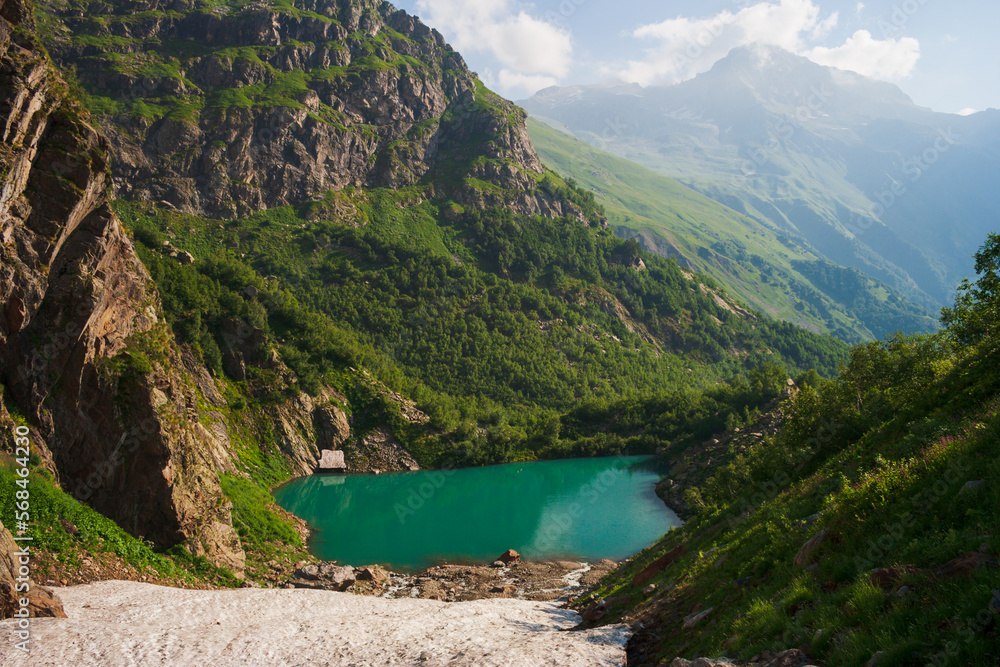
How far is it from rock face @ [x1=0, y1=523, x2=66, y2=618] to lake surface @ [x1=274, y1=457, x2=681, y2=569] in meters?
28.7

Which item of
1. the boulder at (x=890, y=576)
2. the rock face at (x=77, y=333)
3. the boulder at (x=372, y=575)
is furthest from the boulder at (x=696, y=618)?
the rock face at (x=77, y=333)

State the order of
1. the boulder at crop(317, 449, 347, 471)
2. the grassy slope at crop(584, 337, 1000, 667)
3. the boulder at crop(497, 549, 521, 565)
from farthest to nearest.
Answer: the boulder at crop(317, 449, 347, 471) < the boulder at crop(497, 549, 521, 565) < the grassy slope at crop(584, 337, 1000, 667)

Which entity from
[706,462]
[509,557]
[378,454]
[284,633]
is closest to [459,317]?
[378,454]

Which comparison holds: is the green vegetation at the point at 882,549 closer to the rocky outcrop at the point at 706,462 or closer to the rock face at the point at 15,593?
the rock face at the point at 15,593

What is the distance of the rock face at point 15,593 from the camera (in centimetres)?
1670

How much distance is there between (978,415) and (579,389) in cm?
11570

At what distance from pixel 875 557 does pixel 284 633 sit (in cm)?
2009

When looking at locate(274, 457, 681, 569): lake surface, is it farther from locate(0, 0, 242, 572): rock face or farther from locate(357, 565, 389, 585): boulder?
locate(0, 0, 242, 572): rock face

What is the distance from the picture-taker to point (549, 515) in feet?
207

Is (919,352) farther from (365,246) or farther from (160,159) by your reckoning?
(160,159)

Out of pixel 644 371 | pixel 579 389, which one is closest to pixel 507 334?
pixel 579 389

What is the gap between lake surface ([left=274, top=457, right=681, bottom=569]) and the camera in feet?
161

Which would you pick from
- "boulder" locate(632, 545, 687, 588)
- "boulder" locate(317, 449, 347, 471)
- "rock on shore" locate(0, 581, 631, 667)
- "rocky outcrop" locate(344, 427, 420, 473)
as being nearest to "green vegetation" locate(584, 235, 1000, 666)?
"boulder" locate(632, 545, 687, 588)

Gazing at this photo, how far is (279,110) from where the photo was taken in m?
142
